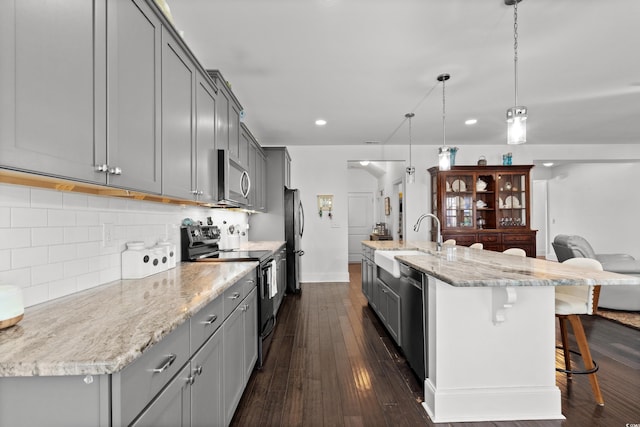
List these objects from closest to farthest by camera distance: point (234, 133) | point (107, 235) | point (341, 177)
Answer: point (107, 235)
point (234, 133)
point (341, 177)

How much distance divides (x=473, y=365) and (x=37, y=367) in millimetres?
2097

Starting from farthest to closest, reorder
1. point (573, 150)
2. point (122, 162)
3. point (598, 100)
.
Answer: point (573, 150) → point (598, 100) → point (122, 162)

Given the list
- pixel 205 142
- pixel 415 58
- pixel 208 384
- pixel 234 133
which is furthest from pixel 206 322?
pixel 415 58

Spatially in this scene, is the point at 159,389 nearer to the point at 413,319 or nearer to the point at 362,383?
the point at 362,383

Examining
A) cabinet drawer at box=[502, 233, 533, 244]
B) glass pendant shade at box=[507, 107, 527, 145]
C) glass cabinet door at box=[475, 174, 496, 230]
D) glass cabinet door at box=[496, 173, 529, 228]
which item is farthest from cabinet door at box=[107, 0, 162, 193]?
glass cabinet door at box=[496, 173, 529, 228]

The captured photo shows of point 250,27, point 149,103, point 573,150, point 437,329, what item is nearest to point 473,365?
point 437,329

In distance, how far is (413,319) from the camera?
2.42m

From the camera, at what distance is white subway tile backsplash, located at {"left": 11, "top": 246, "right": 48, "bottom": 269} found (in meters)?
1.16

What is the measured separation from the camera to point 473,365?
196 cm

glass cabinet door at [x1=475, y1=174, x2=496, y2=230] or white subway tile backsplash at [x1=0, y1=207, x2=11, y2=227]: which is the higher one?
glass cabinet door at [x1=475, y1=174, x2=496, y2=230]

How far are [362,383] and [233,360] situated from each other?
107 centimetres

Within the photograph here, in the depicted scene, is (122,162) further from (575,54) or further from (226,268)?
(575,54)

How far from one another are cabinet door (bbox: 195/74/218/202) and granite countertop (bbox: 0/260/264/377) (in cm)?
82

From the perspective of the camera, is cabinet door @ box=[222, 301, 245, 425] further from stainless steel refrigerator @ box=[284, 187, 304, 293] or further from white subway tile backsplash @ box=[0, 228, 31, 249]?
stainless steel refrigerator @ box=[284, 187, 304, 293]
